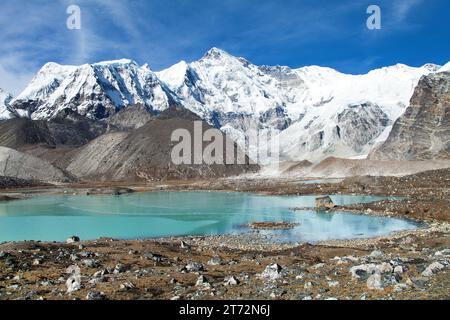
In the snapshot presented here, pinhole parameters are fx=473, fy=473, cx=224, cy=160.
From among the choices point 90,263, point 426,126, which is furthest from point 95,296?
point 426,126

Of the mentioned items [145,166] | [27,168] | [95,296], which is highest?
[145,166]

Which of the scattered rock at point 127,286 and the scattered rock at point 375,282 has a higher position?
the scattered rock at point 375,282

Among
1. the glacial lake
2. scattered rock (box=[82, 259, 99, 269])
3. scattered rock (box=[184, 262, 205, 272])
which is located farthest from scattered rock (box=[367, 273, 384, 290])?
the glacial lake

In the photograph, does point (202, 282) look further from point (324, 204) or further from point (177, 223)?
point (324, 204)

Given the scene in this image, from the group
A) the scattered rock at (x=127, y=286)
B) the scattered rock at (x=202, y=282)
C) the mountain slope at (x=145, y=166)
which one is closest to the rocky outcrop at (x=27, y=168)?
the mountain slope at (x=145, y=166)

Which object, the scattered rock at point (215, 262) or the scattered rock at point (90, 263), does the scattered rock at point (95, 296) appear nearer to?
the scattered rock at point (90, 263)

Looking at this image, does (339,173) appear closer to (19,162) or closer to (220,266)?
(19,162)

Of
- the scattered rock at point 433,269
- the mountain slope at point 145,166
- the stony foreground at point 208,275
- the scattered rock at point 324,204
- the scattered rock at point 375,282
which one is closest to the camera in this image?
the scattered rock at point 375,282
